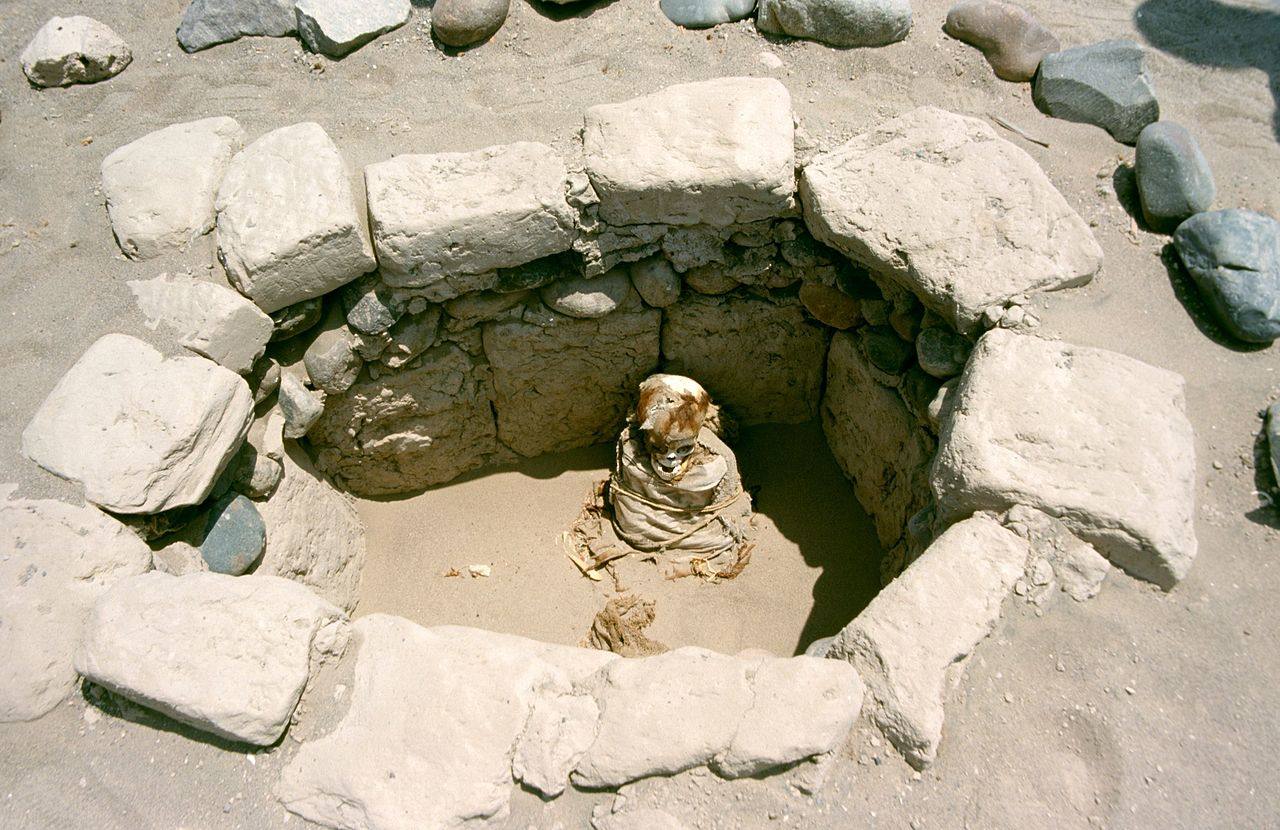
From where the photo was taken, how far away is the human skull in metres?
3.41

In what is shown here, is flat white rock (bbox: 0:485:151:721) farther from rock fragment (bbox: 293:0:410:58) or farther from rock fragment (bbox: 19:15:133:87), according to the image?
rock fragment (bbox: 293:0:410:58)

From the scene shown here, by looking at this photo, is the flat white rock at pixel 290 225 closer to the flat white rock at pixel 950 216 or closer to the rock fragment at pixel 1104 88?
the flat white rock at pixel 950 216

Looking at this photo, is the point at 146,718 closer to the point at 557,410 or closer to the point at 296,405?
the point at 296,405

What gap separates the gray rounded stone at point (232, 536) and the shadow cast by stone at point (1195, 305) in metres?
3.44

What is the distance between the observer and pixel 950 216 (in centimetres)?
294

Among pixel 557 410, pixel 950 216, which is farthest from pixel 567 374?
pixel 950 216

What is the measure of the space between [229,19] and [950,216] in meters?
3.34

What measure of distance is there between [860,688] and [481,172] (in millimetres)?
2175

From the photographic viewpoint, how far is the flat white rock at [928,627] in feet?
7.18

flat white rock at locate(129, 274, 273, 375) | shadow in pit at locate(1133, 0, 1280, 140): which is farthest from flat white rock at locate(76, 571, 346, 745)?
shadow in pit at locate(1133, 0, 1280, 140)

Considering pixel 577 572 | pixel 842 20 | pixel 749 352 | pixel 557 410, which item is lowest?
pixel 577 572

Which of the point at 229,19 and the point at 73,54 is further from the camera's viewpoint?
the point at 229,19

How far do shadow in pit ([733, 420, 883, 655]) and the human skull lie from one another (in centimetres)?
60

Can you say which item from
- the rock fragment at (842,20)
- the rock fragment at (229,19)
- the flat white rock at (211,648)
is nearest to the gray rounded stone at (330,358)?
the flat white rock at (211,648)
